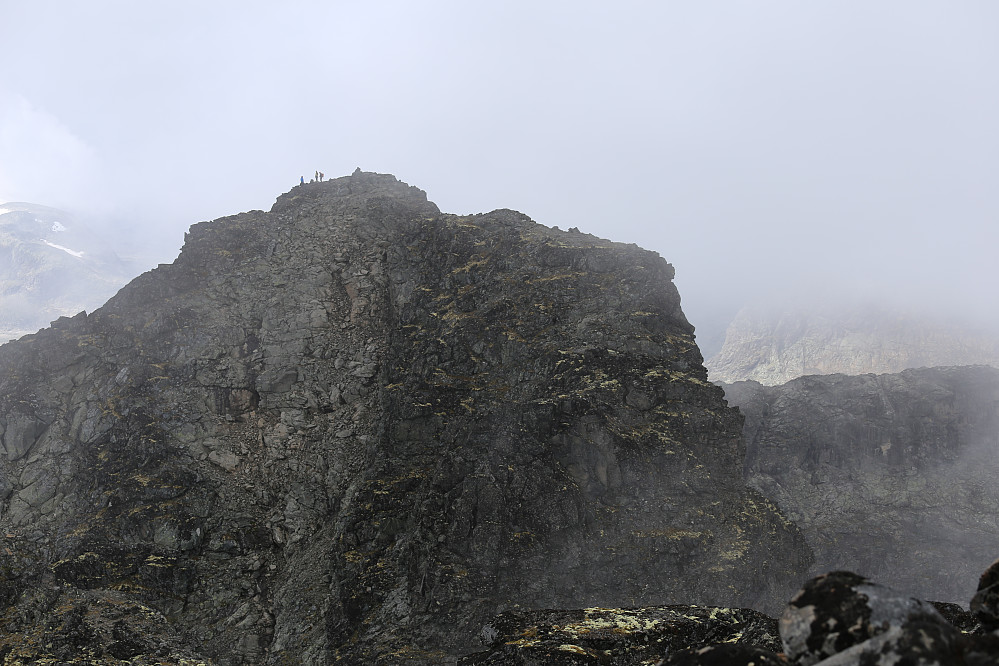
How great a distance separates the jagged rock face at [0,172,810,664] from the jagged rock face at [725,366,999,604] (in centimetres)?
4819

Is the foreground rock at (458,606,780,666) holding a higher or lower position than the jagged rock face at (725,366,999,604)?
higher

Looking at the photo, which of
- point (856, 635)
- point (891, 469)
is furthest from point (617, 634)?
point (891, 469)

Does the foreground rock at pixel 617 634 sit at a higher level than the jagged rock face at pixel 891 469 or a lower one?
higher

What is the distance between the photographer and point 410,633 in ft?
106

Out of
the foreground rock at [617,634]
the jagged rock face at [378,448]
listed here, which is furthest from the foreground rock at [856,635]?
the jagged rock face at [378,448]

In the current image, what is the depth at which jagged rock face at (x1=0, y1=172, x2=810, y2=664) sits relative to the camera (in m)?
34.2

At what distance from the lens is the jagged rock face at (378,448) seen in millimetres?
34188

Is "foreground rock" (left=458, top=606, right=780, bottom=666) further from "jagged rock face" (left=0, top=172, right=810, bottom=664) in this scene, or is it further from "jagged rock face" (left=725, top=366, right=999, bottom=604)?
"jagged rock face" (left=725, top=366, right=999, bottom=604)

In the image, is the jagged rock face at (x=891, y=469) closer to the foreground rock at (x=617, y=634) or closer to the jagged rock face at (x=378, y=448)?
the jagged rock face at (x=378, y=448)

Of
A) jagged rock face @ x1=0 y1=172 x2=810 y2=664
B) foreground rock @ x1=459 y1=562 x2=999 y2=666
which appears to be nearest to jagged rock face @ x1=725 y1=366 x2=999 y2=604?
jagged rock face @ x1=0 y1=172 x2=810 y2=664

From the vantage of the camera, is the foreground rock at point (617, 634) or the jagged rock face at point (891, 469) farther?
the jagged rock face at point (891, 469)

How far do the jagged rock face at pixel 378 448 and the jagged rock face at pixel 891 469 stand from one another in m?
48.2

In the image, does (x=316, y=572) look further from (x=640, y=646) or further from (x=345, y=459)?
(x=640, y=646)

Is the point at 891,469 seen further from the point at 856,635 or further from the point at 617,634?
the point at 856,635
